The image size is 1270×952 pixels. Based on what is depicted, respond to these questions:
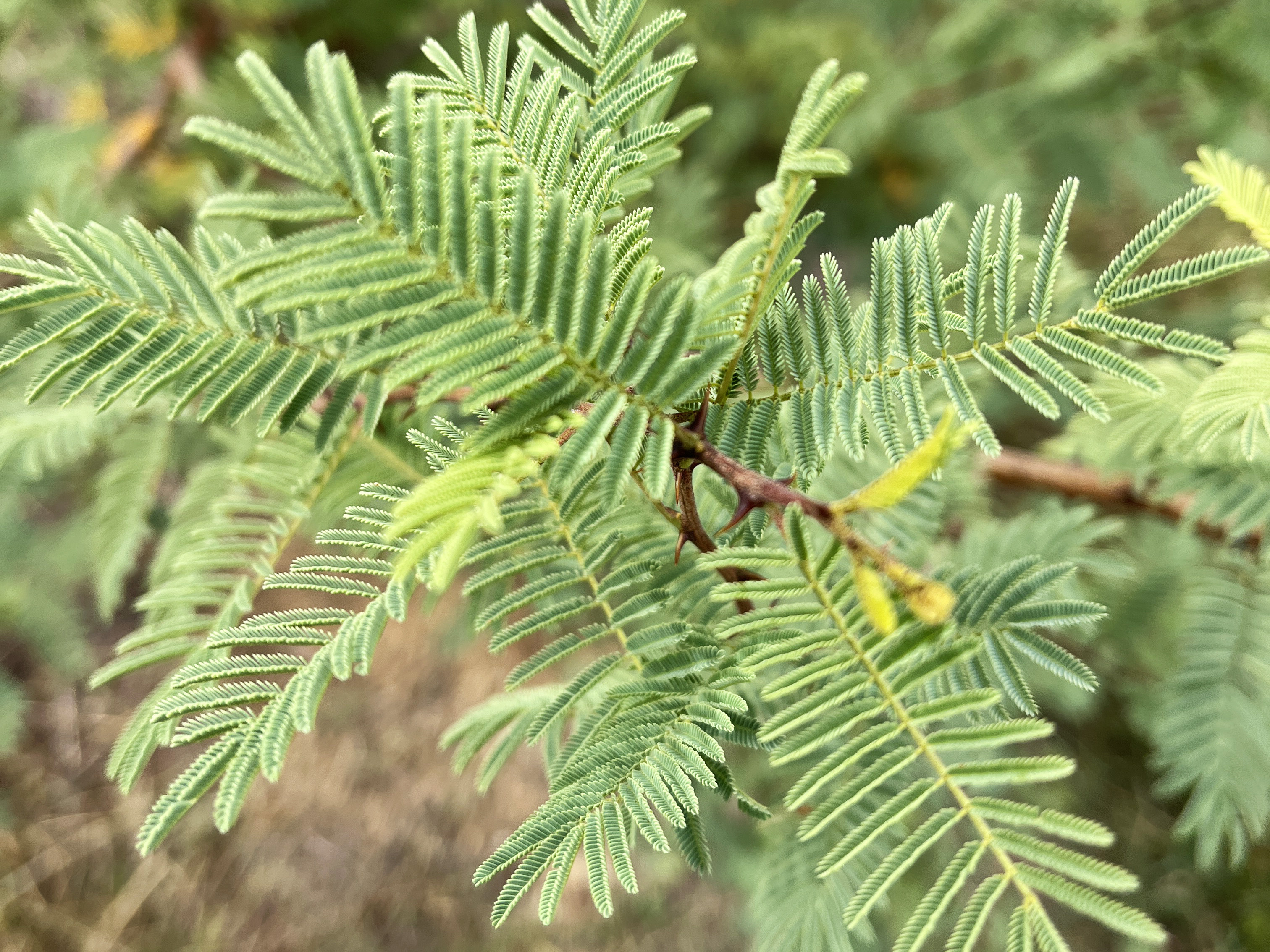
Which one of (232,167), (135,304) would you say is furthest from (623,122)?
(232,167)

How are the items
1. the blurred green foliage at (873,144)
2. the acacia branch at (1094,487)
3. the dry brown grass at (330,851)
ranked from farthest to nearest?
1. the dry brown grass at (330,851)
2. the blurred green foliage at (873,144)
3. the acacia branch at (1094,487)

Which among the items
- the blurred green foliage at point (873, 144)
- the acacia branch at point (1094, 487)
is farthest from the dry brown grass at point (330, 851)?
the acacia branch at point (1094, 487)

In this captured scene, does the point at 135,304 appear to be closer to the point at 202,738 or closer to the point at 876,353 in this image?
the point at 202,738

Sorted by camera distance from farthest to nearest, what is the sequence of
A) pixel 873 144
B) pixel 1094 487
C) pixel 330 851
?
pixel 330 851 < pixel 873 144 < pixel 1094 487

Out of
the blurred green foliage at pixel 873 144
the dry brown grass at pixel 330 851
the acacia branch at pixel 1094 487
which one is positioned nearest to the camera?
the acacia branch at pixel 1094 487

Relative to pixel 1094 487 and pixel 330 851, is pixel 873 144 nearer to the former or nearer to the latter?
pixel 1094 487

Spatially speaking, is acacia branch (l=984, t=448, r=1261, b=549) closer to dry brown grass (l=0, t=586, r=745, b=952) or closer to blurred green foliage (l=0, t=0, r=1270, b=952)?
blurred green foliage (l=0, t=0, r=1270, b=952)

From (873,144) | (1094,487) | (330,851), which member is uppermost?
(873,144)

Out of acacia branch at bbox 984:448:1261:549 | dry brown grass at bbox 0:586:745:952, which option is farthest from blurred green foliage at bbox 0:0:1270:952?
dry brown grass at bbox 0:586:745:952

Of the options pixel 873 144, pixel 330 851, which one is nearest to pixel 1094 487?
pixel 873 144

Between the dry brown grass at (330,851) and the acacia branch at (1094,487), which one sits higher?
the acacia branch at (1094,487)

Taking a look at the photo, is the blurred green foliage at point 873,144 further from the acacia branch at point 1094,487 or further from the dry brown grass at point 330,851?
the dry brown grass at point 330,851
